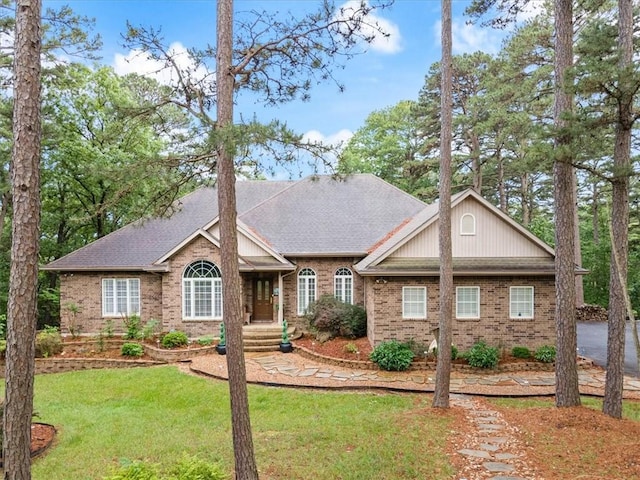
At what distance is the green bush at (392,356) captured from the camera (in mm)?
11391

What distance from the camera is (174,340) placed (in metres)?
13.6

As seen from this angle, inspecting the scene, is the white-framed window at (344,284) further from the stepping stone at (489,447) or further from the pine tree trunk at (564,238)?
the stepping stone at (489,447)

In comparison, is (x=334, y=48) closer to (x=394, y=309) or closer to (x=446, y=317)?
(x=446, y=317)

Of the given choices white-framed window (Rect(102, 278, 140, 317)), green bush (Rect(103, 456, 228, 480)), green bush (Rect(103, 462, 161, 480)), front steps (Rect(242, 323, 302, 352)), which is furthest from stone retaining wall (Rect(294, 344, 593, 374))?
white-framed window (Rect(102, 278, 140, 317))

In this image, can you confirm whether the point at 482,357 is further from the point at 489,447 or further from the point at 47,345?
the point at 47,345

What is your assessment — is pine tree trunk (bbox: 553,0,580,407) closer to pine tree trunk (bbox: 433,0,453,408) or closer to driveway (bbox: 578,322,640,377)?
pine tree trunk (bbox: 433,0,453,408)

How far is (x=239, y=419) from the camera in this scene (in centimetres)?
529

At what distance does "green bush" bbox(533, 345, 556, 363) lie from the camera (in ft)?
39.0

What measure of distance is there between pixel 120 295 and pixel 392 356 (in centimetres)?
1078

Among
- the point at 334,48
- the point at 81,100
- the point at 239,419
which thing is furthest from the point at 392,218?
the point at 81,100

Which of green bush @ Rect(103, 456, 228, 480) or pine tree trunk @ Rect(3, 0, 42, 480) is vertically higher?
pine tree trunk @ Rect(3, 0, 42, 480)

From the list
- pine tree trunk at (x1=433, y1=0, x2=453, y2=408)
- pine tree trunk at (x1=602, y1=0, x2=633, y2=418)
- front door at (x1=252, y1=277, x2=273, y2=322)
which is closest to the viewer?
pine tree trunk at (x1=602, y1=0, x2=633, y2=418)

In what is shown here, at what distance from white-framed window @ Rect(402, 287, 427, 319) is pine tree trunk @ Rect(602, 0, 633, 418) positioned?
5684 millimetres

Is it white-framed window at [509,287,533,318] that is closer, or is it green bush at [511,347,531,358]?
green bush at [511,347,531,358]
